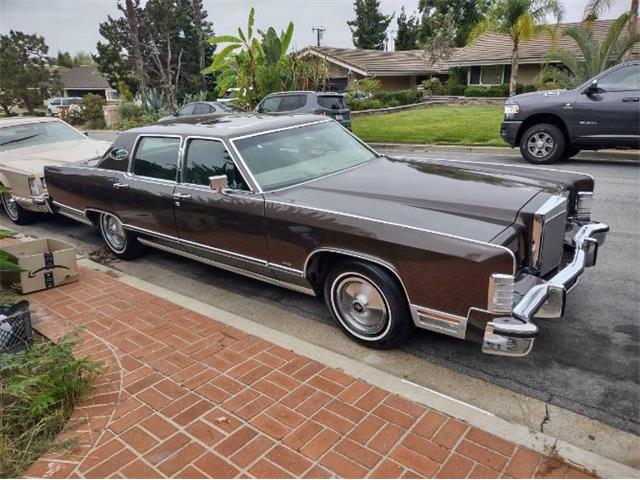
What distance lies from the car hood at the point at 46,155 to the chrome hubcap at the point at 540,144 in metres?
7.69

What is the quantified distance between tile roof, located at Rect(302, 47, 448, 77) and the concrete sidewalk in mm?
29627

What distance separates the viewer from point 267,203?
13.6 feet

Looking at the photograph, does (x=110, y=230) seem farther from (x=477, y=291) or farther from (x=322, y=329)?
(x=477, y=291)

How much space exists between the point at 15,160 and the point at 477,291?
737 cm

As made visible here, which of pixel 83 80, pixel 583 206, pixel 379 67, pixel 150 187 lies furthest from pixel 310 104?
pixel 83 80

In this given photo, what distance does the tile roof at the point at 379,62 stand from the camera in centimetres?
3161

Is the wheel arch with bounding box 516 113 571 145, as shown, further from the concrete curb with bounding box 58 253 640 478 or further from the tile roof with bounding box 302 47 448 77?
the tile roof with bounding box 302 47 448 77

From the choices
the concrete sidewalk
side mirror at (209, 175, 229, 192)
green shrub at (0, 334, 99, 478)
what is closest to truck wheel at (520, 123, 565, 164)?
side mirror at (209, 175, 229, 192)

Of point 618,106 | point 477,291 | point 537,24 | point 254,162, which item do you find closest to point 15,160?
point 254,162

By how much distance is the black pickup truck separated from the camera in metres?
8.90

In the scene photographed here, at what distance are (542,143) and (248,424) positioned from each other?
8.60m

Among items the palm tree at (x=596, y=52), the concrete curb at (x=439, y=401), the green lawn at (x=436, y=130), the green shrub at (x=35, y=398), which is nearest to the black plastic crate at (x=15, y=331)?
the green shrub at (x=35, y=398)

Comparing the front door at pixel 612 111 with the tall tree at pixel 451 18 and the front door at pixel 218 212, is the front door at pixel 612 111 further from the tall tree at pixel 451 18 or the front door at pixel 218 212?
the tall tree at pixel 451 18

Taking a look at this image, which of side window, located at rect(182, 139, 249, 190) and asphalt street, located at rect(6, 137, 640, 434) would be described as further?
side window, located at rect(182, 139, 249, 190)
